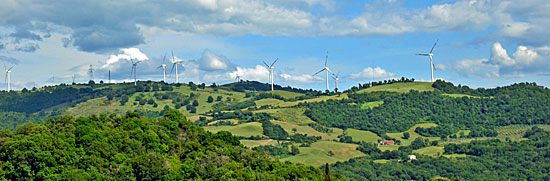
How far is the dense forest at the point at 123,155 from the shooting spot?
13638 centimetres

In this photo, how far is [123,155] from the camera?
485 feet

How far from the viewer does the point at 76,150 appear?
14400 centimetres

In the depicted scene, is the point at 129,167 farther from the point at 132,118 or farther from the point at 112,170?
the point at 132,118

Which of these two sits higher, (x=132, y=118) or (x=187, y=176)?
(x=132, y=118)

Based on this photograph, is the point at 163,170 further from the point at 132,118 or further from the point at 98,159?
the point at 132,118

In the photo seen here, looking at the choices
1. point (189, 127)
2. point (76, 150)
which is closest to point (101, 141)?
point (76, 150)

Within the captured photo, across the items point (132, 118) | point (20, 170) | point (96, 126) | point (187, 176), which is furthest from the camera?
point (132, 118)

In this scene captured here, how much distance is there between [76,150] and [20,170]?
39.0 feet

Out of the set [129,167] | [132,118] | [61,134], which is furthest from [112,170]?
[132,118]

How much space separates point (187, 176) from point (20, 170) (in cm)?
3077

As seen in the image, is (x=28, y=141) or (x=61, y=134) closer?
(x=28, y=141)

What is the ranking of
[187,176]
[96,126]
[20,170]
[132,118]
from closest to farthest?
1. [20,170]
2. [187,176]
3. [96,126]
4. [132,118]

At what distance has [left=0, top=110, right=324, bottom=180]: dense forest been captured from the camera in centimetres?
13638

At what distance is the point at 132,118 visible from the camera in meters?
171
